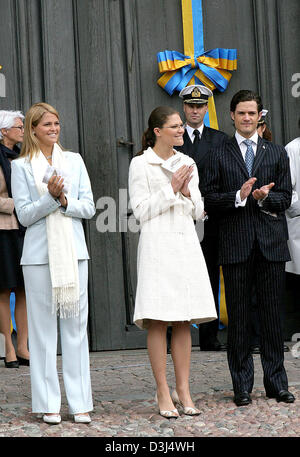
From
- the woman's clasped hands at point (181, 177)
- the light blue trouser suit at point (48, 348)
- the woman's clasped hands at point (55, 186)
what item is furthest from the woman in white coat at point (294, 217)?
the woman's clasped hands at point (55, 186)

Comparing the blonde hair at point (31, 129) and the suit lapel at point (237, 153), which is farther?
the suit lapel at point (237, 153)

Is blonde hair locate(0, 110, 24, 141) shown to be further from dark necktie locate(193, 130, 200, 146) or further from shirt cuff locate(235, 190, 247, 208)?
shirt cuff locate(235, 190, 247, 208)

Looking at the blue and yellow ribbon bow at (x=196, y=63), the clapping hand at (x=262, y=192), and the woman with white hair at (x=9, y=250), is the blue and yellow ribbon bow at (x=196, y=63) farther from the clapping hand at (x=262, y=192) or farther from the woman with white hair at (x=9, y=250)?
the clapping hand at (x=262, y=192)

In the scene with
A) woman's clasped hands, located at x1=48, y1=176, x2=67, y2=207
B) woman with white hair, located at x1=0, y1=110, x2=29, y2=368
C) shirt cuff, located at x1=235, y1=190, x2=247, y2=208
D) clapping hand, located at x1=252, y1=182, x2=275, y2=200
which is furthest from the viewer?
woman with white hair, located at x1=0, y1=110, x2=29, y2=368

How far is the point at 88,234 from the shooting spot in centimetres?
779

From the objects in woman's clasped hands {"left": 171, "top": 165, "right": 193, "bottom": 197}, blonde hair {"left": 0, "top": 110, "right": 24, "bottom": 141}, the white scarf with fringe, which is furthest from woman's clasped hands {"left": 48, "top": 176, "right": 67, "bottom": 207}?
blonde hair {"left": 0, "top": 110, "right": 24, "bottom": 141}

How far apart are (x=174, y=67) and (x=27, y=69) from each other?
49.1 inches

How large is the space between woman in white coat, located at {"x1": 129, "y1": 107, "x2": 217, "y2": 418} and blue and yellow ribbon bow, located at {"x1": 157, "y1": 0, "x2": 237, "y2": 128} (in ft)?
8.05

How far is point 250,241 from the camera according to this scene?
5684 millimetres

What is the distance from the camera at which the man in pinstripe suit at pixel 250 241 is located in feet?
18.7

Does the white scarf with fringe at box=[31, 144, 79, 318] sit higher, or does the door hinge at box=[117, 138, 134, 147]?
the door hinge at box=[117, 138, 134, 147]

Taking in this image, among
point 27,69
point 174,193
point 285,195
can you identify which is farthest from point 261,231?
point 27,69

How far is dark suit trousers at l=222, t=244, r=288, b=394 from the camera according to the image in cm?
571

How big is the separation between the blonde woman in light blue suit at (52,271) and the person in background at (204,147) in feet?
7.03
